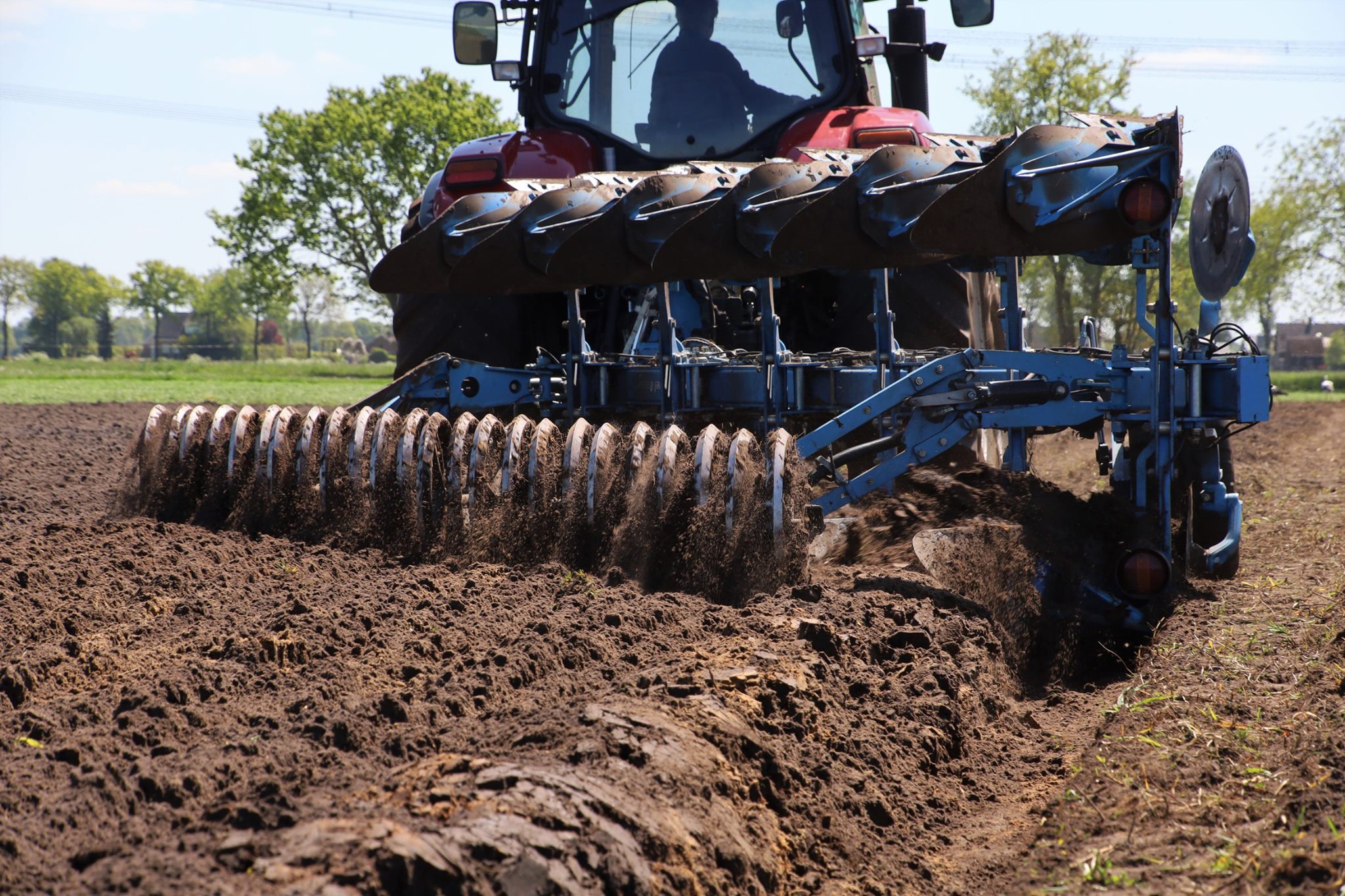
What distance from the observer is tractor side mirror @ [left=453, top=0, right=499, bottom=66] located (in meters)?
6.42

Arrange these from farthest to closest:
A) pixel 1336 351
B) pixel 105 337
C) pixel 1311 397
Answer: pixel 105 337 < pixel 1336 351 < pixel 1311 397

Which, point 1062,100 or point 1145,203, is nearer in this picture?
point 1145,203

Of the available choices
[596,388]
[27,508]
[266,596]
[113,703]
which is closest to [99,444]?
[27,508]

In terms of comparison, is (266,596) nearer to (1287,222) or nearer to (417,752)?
(417,752)

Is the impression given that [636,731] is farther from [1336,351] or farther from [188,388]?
[1336,351]

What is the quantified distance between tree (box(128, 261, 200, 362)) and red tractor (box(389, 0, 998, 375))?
7755cm

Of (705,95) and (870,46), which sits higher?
(870,46)

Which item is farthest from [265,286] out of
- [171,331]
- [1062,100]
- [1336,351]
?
[171,331]

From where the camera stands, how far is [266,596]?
399cm

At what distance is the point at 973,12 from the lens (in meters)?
6.25

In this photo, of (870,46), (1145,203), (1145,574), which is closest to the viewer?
(1145,203)

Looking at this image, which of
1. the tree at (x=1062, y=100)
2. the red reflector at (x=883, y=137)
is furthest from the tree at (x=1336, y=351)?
the red reflector at (x=883, y=137)

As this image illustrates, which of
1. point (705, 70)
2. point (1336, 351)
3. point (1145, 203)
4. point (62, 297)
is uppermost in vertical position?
point (62, 297)

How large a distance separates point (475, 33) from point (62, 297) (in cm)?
8636
